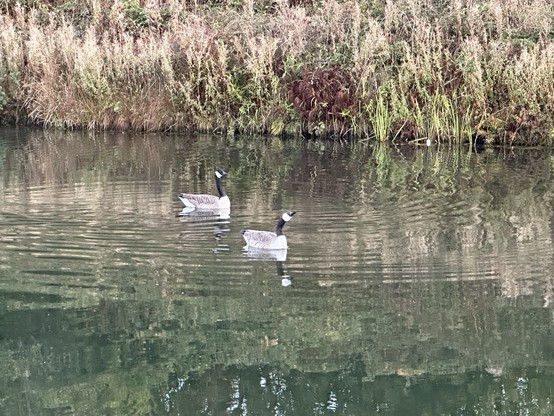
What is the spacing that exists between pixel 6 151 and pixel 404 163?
308 inches

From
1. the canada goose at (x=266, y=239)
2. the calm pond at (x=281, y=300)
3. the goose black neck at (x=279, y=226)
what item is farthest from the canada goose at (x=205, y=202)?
the goose black neck at (x=279, y=226)

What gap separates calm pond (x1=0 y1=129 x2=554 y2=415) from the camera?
25.5 feet

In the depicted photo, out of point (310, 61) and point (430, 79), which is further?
point (310, 61)

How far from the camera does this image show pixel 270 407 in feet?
24.4

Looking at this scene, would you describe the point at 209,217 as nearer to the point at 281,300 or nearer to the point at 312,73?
the point at 281,300

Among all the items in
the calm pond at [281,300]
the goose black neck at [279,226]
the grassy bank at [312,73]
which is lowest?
the calm pond at [281,300]

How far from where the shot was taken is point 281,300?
31.9 ft

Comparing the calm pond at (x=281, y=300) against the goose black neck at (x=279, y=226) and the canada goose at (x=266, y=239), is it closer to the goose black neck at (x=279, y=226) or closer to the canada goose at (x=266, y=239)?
the canada goose at (x=266, y=239)

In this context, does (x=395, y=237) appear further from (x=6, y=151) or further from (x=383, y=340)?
(x=6, y=151)

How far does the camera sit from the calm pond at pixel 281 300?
7.76 metres

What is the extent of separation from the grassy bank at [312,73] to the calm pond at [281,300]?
482cm

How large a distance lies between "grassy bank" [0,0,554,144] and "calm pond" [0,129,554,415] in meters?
4.82

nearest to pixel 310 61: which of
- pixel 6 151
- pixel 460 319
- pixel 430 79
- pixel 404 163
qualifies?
pixel 430 79

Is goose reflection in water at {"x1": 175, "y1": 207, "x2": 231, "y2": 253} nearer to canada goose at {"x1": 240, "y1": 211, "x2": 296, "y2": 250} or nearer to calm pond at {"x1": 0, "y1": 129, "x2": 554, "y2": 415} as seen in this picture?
calm pond at {"x1": 0, "y1": 129, "x2": 554, "y2": 415}
